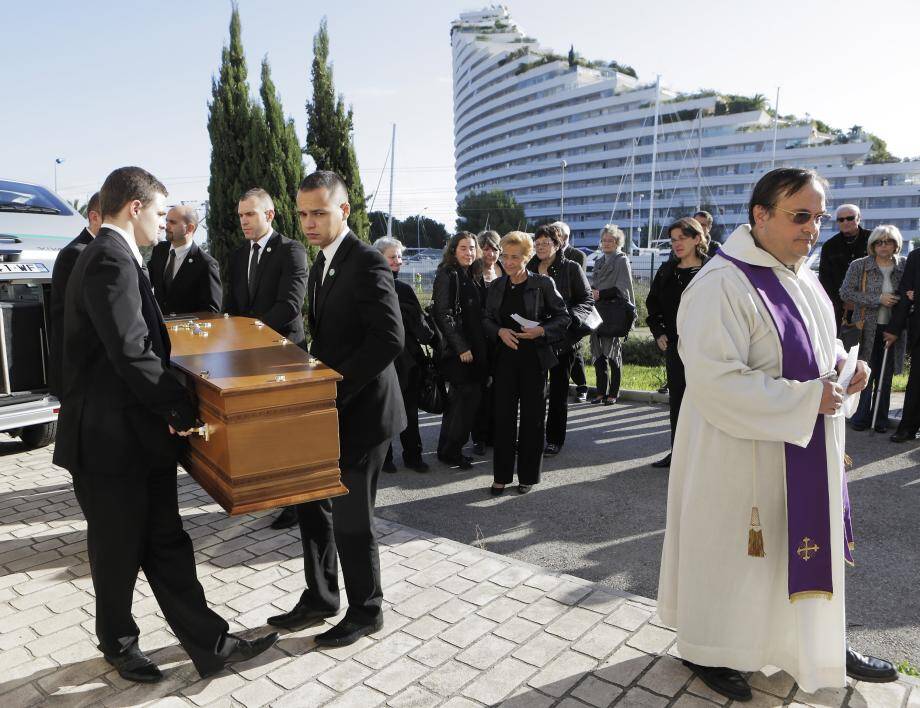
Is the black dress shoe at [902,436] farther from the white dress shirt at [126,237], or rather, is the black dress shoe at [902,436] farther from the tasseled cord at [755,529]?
the white dress shirt at [126,237]

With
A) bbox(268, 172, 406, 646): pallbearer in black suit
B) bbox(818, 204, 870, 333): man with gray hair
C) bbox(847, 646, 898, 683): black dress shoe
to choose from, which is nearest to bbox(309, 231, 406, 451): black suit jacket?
bbox(268, 172, 406, 646): pallbearer in black suit

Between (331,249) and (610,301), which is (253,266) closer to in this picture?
(331,249)

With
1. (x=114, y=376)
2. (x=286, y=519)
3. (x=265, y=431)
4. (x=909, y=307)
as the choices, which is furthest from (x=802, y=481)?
(x=909, y=307)

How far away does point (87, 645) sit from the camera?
334 cm

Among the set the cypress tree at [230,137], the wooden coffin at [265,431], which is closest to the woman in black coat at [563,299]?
the wooden coffin at [265,431]

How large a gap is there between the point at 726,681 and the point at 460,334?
3.78 meters

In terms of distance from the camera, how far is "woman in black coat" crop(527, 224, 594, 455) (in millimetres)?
6301

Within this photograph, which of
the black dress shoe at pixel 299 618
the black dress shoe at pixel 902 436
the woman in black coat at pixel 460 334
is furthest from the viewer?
the black dress shoe at pixel 902 436

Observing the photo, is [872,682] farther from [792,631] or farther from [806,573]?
[806,573]

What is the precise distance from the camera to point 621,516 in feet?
16.7

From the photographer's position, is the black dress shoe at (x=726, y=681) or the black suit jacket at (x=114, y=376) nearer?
the black suit jacket at (x=114, y=376)

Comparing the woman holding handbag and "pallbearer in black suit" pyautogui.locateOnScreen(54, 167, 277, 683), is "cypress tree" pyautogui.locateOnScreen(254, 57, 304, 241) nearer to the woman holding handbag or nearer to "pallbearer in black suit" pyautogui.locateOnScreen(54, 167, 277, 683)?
the woman holding handbag

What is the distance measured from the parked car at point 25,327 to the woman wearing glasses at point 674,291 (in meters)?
5.20

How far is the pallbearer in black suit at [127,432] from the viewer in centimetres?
263
